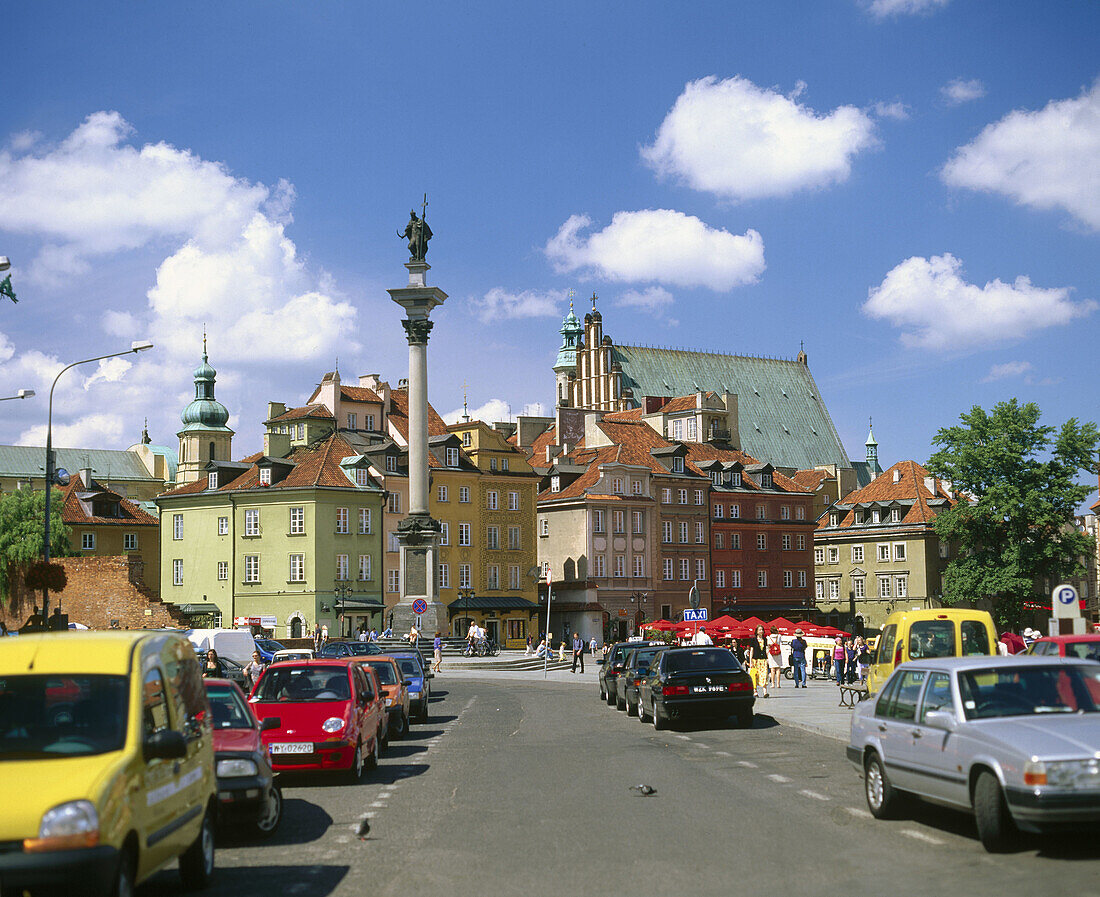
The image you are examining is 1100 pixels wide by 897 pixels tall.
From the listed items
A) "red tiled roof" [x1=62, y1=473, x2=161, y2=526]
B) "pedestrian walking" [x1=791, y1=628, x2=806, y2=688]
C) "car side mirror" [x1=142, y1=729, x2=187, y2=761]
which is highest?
"red tiled roof" [x1=62, y1=473, x2=161, y2=526]

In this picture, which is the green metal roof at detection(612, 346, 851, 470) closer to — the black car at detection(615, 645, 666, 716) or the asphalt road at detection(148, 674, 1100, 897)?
the black car at detection(615, 645, 666, 716)

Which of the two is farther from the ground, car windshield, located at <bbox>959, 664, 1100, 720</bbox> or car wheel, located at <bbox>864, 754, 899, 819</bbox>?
car windshield, located at <bbox>959, 664, 1100, 720</bbox>

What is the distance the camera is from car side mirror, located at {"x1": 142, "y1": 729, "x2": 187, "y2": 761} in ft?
30.1

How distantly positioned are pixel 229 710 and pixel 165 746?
5.53 metres

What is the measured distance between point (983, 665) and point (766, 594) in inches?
3762

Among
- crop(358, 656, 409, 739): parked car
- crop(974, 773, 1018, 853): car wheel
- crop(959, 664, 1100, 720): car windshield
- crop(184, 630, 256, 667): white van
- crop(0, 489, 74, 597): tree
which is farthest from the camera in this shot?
crop(0, 489, 74, 597): tree

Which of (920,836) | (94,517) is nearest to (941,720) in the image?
(920,836)

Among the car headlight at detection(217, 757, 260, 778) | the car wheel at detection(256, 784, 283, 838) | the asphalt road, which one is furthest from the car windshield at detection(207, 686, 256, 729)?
the asphalt road

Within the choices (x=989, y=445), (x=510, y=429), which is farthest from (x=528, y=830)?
(x=510, y=429)

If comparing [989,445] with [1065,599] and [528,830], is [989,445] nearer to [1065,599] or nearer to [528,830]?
[1065,599]

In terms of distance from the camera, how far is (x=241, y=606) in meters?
85.8

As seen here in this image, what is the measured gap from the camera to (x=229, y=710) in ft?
47.9

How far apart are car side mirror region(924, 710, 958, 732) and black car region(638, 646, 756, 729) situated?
14651mm

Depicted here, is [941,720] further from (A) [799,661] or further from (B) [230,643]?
(B) [230,643]
